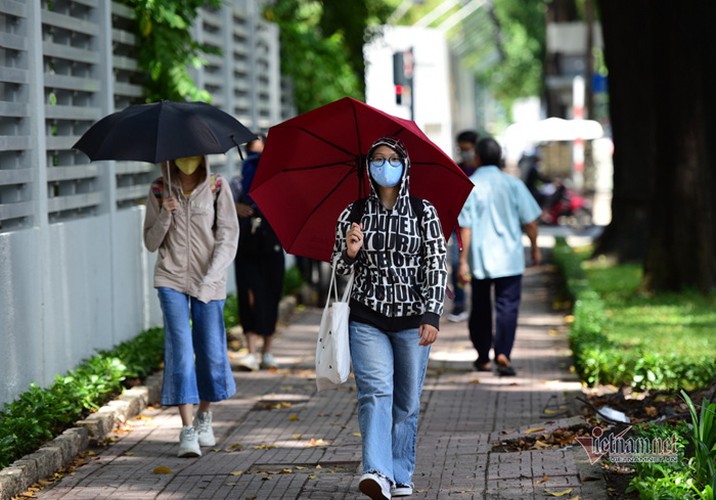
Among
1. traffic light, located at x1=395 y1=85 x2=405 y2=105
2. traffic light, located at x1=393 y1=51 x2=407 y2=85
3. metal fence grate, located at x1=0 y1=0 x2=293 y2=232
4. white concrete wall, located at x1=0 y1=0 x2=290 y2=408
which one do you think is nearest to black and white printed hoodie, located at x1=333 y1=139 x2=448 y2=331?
white concrete wall, located at x1=0 y1=0 x2=290 y2=408

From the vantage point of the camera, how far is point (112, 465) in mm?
7828

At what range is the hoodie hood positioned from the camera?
6484mm

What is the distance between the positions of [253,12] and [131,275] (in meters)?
7.49

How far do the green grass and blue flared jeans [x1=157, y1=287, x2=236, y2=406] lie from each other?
458cm

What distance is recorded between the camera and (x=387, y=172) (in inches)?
253

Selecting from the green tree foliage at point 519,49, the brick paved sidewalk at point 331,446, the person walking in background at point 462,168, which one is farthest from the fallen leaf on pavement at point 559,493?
the green tree foliage at point 519,49

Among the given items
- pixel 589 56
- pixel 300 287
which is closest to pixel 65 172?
pixel 300 287

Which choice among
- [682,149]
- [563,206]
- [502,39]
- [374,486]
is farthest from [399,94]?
[502,39]

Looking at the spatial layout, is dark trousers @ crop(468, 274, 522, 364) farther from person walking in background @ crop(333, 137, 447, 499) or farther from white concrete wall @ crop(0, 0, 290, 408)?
person walking in background @ crop(333, 137, 447, 499)

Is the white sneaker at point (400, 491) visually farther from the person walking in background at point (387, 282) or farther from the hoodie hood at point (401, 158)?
the hoodie hood at point (401, 158)

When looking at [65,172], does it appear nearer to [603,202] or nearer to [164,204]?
[164,204]

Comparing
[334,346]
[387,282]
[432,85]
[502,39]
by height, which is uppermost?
[502,39]

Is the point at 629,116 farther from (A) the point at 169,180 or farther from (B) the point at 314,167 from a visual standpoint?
(B) the point at 314,167

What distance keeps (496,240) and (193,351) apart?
3.34m
